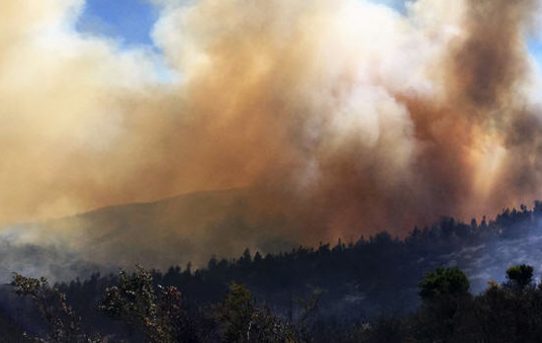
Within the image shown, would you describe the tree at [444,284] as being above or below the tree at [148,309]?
above

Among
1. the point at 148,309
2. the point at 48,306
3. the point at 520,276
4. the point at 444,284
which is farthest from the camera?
the point at 444,284

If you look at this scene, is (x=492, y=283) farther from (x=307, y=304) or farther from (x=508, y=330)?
(x=307, y=304)

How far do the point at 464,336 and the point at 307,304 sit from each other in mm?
64790

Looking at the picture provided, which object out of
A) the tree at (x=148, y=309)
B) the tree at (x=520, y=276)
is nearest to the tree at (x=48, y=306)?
the tree at (x=148, y=309)

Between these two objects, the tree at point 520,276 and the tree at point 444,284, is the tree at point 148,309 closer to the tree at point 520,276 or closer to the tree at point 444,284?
the tree at point 444,284

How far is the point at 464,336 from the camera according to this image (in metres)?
90.9

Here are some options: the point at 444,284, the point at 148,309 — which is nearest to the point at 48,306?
the point at 148,309

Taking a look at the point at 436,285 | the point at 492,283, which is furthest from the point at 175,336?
the point at 436,285

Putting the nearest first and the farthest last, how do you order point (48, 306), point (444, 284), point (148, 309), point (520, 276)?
point (48, 306), point (148, 309), point (520, 276), point (444, 284)

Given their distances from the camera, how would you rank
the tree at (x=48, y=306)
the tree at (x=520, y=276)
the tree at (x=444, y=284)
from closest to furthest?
1. the tree at (x=48, y=306)
2. the tree at (x=520, y=276)
3. the tree at (x=444, y=284)

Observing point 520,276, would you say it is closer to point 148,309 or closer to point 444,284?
point 444,284

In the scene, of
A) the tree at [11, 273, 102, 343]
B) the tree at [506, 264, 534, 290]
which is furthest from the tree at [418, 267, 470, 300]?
the tree at [11, 273, 102, 343]

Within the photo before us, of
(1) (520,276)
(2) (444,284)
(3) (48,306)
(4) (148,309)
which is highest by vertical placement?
(2) (444,284)

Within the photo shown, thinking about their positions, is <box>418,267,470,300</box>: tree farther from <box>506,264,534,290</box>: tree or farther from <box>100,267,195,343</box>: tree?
<box>100,267,195,343</box>: tree
